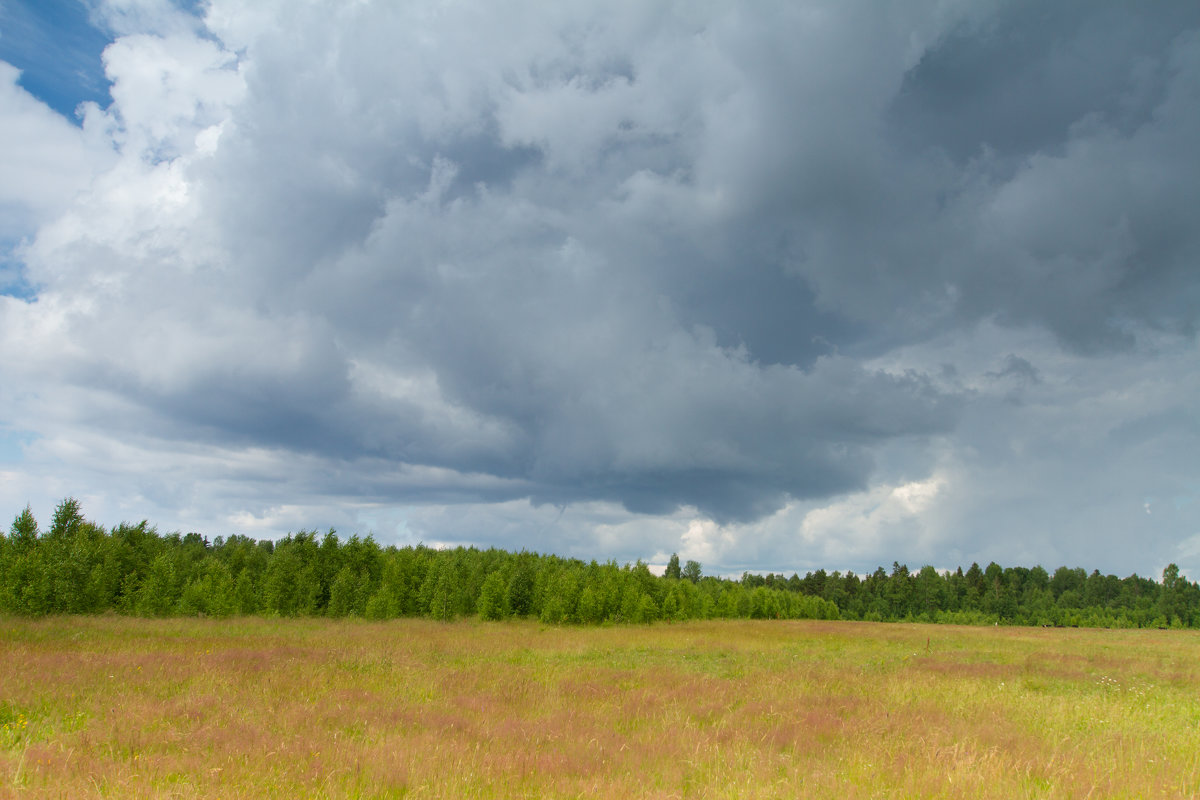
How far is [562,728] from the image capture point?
11430 mm

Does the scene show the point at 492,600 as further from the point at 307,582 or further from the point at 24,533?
the point at 24,533

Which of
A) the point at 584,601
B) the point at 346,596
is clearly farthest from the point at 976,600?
the point at 346,596

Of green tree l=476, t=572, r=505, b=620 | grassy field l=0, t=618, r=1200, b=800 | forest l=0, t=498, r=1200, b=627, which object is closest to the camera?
grassy field l=0, t=618, r=1200, b=800

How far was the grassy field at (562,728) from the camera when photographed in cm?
809

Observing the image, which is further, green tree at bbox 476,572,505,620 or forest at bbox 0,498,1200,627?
green tree at bbox 476,572,505,620

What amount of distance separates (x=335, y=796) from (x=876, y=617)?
436ft

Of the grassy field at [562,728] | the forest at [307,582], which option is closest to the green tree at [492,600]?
the forest at [307,582]

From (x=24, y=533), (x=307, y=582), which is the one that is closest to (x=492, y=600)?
(x=307, y=582)

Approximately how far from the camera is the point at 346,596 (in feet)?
175

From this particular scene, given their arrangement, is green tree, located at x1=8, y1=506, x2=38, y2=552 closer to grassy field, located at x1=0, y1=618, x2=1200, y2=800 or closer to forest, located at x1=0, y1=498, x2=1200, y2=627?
forest, located at x1=0, y1=498, x2=1200, y2=627

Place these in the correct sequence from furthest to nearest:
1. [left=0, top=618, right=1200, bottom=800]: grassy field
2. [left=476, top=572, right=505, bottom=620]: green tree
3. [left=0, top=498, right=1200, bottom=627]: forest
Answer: [left=476, top=572, right=505, bottom=620]: green tree < [left=0, top=498, right=1200, bottom=627]: forest < [left=0, top=618, right=1200, bottom=800]: grassy field

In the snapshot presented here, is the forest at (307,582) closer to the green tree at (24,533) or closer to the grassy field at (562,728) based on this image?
the green tree at (24,533)

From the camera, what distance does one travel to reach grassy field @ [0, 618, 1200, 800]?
8.09 meters

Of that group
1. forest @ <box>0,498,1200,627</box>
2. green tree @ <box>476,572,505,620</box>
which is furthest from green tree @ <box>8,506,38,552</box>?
green tree @ <box>476,572,505,620</box>
